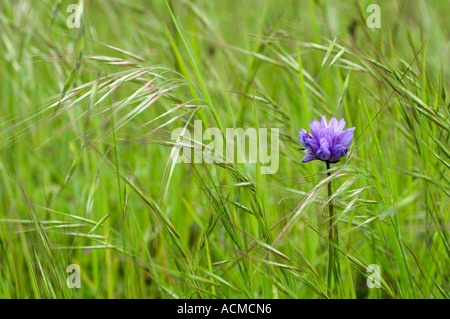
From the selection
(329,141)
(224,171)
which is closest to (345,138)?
(329,141)

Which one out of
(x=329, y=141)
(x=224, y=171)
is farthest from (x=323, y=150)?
(x=224, y=171)

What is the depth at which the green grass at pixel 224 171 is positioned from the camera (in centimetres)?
88

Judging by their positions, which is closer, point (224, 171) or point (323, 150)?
point (323, 150)

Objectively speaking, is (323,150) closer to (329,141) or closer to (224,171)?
(329,141)

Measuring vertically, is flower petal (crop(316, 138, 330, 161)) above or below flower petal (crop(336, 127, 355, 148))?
below

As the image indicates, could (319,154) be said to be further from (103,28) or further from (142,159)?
(103,28)

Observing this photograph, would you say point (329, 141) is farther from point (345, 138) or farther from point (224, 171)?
point (224, 171)

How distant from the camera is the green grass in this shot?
882 mm

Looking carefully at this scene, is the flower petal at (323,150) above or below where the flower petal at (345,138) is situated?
below

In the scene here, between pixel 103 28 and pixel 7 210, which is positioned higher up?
pixel 103 28

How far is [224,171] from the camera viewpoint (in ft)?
3.62

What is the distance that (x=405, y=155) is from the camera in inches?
55.3
